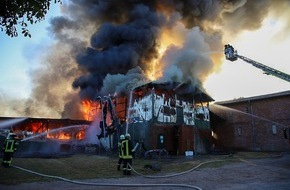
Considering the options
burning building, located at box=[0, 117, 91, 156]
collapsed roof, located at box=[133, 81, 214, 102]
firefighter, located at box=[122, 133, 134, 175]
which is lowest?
firefighter, located at box=[122, 133, 134, 175]

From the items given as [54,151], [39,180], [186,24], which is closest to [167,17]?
[186,24]

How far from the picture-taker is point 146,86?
20047 mm

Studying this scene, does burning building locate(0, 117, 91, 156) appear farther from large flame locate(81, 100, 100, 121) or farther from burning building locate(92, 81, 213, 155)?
burning building locate(92, 81, 213, 155)

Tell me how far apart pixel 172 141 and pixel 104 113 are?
6365 mm

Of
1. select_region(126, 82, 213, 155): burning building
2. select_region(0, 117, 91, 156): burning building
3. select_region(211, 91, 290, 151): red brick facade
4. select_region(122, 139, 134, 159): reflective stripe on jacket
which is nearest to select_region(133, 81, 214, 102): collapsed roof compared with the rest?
select_region(126, 82, 213, 155): burning building

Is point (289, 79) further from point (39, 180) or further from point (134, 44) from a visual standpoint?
point (134, 44)

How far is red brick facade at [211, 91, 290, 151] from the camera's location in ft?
75.1

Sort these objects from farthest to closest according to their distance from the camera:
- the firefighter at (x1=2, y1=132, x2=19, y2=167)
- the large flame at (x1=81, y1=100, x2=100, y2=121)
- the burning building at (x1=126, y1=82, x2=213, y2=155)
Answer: the large flame at (x1=81, y1=100, x2=100, y2=121)
the burning building at (x1=126, y1=82, x2=213, y2=155)
the firefighter at (x1=2, y1=132, x2=19, y2=167)

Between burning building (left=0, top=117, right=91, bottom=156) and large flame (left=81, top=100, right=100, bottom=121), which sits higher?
large flame (left=81, top=100, right=100, bottom=121)

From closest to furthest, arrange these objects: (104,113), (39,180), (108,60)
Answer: (39,180)
(104,113)
(108,60)

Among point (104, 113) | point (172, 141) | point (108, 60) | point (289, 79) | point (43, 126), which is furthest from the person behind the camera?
point (108, 60)

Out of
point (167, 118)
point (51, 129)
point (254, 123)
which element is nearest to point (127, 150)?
point (167, 118)

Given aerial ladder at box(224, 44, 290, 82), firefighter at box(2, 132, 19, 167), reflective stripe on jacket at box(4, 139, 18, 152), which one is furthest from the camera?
aerial ladder at box(224, 44, 290, 82)

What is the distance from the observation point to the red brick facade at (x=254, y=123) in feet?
75.1
